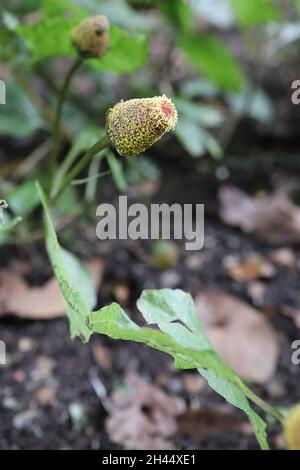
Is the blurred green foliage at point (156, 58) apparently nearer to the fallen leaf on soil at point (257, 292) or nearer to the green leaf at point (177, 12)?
the green leaf at point (177, 12)

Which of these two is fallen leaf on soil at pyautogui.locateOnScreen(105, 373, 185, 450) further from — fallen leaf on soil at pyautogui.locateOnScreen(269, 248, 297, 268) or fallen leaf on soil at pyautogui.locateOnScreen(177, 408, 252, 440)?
fallen leaf on soil at pyautogui.locateOnScreen(269, 248, 297, 268)

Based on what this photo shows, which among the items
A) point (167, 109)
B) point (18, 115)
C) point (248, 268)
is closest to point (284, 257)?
point (248, 268)

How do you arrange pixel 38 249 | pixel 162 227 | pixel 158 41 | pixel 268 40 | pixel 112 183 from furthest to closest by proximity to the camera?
pixel 158 41 → pixel 268 40 → pixel 112 183 → pixel 162 227 → pixel 38 249

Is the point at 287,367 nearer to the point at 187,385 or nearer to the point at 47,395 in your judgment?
the point at 187,385

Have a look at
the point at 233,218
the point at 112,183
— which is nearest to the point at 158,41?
the point at 112,183

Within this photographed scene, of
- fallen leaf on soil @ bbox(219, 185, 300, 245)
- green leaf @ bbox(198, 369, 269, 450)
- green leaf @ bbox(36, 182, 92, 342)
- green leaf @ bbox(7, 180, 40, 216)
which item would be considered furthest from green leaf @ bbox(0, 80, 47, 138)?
green leaf @ bbox(198, 369, 269, 450)
